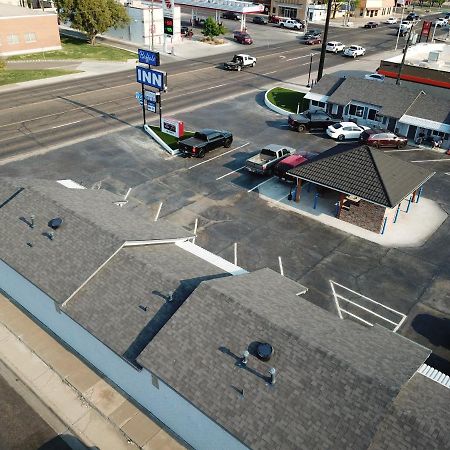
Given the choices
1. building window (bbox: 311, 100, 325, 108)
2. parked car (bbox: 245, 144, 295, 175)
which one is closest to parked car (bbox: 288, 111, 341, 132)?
building window (bbox: 311, 100, 325, 108)

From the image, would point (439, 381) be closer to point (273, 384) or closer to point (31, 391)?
point (273, 384)

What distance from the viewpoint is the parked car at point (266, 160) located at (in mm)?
33594

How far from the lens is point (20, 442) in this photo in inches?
617

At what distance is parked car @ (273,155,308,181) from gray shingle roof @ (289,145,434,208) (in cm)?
328

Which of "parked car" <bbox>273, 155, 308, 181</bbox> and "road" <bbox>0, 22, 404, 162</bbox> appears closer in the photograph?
"parked car" <bbox>273, 155, 308, 181</bbox>

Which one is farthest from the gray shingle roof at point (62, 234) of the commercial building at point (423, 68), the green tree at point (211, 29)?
the green tree at point (211, 29)

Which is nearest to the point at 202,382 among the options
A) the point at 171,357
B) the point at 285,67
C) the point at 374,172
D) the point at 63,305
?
the point at 171,357

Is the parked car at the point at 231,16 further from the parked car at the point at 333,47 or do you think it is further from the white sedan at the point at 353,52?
the white sedan at the point at 353,52

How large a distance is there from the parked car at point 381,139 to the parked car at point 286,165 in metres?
9.79

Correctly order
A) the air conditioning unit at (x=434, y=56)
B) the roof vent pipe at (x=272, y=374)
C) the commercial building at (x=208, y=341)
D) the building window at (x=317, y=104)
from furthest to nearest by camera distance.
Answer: the air conditioning unit at (x=434, y=56)
the building window at (x=317, y=104)
the roof vent pipe at (x=272, y=374)
the commercial building at (x=208, y=341)

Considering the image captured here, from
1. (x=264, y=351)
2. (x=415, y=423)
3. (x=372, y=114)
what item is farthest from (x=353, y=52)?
(x=415, y=423)

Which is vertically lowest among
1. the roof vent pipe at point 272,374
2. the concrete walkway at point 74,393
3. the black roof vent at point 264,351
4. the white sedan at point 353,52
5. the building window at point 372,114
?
the concrete walkway at point 74,393

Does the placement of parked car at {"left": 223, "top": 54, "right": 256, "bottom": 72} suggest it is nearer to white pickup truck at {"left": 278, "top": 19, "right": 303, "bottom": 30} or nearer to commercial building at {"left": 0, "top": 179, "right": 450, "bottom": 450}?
white pickup truck at {"left": 278, "top": 19, "right": 303, "bottom": 30}

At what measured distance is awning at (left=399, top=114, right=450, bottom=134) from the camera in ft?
131
